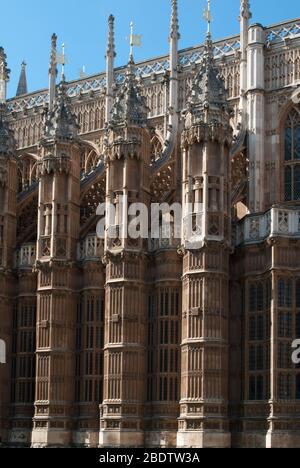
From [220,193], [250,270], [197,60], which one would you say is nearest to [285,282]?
[250,270]

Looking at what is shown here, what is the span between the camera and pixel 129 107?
1682 inches

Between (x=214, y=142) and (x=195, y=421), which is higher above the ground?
(x=214, y=142)

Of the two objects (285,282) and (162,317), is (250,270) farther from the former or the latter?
(162,317)

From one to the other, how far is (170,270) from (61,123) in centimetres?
894

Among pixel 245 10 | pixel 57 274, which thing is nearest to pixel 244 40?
pixel 245 10

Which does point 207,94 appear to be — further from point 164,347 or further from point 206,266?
point 164,347

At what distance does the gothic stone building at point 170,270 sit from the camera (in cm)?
3762

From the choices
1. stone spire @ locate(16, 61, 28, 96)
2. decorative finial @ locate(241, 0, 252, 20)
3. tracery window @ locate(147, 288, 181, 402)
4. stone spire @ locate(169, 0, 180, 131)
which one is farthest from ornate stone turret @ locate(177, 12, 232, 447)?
stone spire @ locate(16, 61, 28, 96)

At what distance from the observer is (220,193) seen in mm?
39156

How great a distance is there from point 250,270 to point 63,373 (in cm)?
914
